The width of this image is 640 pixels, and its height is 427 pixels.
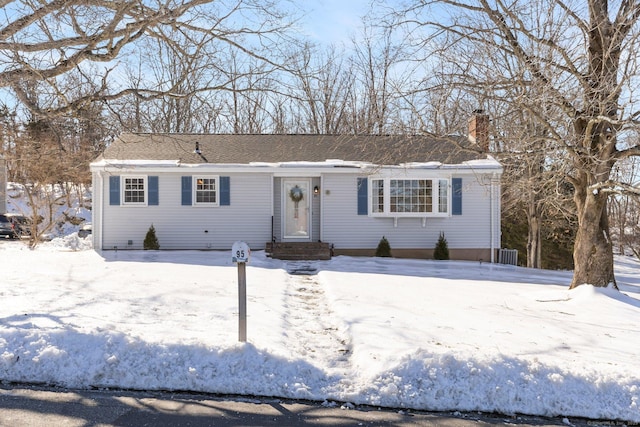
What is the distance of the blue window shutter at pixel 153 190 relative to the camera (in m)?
15.5

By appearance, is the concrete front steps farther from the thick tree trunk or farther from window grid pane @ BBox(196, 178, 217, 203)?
the thick tree trunk

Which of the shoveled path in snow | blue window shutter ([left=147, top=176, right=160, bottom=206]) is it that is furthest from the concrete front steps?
the shoveled path in snow

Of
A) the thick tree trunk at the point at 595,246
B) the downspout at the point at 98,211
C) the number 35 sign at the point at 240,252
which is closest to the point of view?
the number 35 sign at the point at 240,252

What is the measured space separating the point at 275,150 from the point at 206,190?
283cm

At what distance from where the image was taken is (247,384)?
4434 mm

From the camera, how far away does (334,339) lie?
6.20 m

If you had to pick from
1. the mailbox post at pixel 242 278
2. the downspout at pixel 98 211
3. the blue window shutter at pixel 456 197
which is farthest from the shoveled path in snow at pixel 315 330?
the downspout at pixel 98 211

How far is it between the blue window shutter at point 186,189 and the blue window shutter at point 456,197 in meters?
8.03

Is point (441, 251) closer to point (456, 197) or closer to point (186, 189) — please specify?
point (456, 197)

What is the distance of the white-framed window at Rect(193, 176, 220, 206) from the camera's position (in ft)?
51.4

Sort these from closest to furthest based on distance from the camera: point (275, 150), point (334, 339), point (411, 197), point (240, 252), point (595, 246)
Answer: point (240, 252) → point (334, 339) → point (595, 246) → point (411, 197) → point (275, 150)

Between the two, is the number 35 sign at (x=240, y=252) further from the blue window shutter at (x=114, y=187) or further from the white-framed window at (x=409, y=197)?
the blue window shutter at (x=114, y=187)

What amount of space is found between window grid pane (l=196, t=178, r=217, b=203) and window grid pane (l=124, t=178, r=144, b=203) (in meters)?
1.68

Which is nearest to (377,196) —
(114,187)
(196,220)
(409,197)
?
(409,197)
